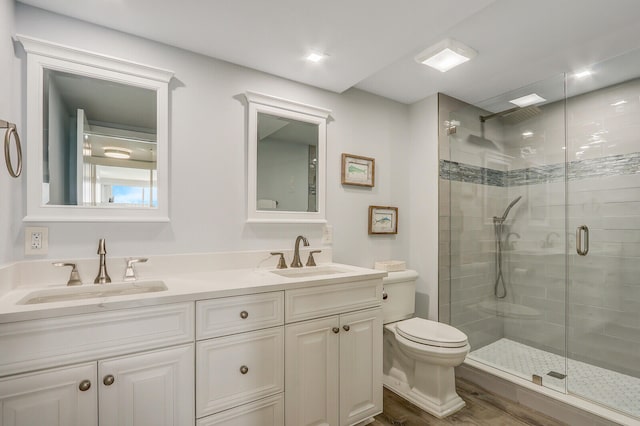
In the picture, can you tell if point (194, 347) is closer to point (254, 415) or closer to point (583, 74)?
point (254, 415)

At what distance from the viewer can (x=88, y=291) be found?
4.97 feet

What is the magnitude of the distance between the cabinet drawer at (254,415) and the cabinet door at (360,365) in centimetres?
39

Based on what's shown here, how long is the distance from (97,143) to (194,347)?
1.17 meters

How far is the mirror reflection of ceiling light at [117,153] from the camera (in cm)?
168

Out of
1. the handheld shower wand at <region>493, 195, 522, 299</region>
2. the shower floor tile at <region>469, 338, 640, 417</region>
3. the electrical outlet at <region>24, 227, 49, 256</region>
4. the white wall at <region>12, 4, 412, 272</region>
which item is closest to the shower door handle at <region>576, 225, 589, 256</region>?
the handheld shower wand at <region>493, 195, 522, 299</region>

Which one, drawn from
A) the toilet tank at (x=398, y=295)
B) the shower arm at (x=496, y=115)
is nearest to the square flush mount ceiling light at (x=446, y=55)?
the shower arm at (x=496, y=115)

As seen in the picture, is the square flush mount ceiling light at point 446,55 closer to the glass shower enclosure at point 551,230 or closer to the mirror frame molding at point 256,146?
the glass shower enclosure at point 551,230

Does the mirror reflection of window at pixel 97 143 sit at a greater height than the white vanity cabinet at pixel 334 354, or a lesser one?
greater

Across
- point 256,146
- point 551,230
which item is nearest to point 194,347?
point 256,146

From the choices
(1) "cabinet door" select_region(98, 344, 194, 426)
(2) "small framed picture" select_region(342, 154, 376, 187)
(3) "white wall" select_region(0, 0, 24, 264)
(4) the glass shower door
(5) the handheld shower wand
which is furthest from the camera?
(5) the handheld shower wand

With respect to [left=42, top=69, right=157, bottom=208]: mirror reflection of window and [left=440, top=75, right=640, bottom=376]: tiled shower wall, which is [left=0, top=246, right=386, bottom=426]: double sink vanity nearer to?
[left=42, top=69, right=157, bottom=208]: mirror reflection of window

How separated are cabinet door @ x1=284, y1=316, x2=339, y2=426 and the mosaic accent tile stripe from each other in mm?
1742

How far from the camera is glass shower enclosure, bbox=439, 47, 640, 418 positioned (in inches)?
88.4

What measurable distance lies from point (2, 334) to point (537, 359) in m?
3.19
